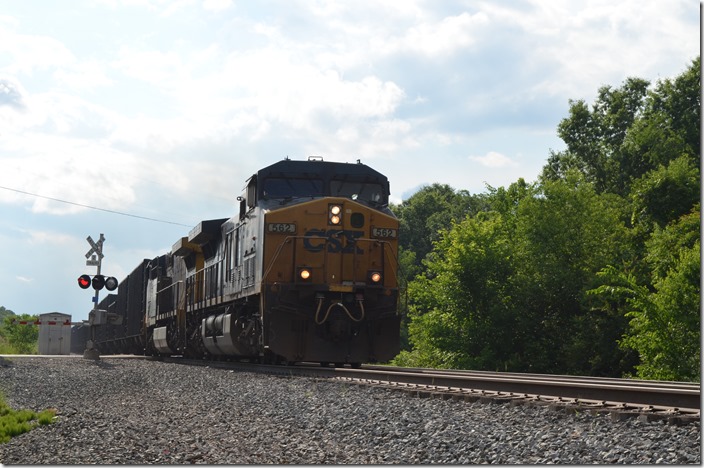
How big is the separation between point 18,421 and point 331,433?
3132 mm

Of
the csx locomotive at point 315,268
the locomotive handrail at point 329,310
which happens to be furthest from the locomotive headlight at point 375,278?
the locomotive handrail at point 329,310

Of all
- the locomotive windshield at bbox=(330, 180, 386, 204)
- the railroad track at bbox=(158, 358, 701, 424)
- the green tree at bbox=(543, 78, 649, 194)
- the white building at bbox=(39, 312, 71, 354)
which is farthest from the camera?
the green tree at bbox=(543, 78, 649, 194)

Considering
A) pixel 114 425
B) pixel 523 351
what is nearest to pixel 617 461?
pixel 114 425

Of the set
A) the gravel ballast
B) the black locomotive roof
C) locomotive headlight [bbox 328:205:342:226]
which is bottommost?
the gravel ballast

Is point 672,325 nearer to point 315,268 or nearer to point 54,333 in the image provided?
point 315,268

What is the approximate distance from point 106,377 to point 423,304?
1793 centimetres

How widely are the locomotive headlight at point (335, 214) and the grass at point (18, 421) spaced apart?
704 centimetres

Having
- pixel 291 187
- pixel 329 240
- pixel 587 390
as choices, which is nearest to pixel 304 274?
pixel 329 240

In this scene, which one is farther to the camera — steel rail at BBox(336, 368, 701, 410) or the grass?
the grass

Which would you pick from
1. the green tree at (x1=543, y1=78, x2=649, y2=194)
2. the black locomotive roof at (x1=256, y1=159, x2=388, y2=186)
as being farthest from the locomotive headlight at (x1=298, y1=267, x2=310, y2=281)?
the green tree at (x1=543, y1=78, x2=649, y2=194)

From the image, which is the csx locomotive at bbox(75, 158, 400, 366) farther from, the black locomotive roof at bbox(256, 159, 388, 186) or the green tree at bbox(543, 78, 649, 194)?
the green tree at bbox(543, 78, 649, 194)

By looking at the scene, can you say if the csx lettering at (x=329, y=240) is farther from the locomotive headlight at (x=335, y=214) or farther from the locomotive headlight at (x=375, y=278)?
the locomotive headlight at (x=375, y=278)

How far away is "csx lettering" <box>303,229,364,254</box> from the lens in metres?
14.8

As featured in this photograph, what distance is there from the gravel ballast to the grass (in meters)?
0.14
